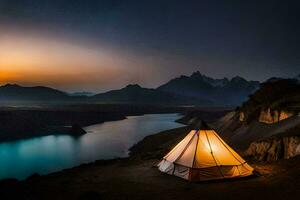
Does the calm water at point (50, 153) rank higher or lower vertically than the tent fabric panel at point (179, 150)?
lower

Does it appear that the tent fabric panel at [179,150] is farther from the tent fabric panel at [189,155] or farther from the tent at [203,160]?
the tent fabric panel at [189,155]

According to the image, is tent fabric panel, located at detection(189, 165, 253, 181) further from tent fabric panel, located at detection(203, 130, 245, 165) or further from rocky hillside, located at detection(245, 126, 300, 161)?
rocky hillside, located at detection(245, 126, 300, 161)

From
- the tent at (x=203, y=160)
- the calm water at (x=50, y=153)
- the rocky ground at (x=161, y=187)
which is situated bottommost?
the calm water at (x=50, y=153)

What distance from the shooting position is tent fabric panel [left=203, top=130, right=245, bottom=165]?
16.7 meters

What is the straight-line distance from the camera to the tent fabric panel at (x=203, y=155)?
16281 millimetres

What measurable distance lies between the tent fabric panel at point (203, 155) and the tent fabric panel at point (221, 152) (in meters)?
0.26

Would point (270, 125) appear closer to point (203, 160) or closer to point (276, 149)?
point (276, 149)

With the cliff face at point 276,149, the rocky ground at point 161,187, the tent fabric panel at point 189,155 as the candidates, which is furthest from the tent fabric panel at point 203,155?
the cliff face at point 276,149

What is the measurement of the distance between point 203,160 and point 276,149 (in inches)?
244

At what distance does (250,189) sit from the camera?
13.2m

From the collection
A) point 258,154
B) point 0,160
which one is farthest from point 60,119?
point 258,154

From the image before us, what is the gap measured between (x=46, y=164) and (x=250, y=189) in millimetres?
37810

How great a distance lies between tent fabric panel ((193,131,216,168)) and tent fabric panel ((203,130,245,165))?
0.86 feet

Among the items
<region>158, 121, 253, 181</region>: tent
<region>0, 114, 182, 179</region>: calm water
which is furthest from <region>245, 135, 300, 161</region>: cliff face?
<region>0, 114, 182, 179</region>: calm water
